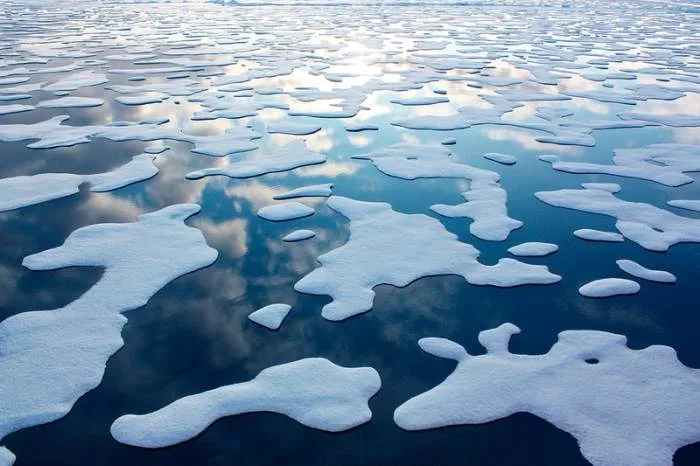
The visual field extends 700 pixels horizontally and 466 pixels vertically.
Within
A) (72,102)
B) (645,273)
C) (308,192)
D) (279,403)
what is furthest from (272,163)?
(72,102)

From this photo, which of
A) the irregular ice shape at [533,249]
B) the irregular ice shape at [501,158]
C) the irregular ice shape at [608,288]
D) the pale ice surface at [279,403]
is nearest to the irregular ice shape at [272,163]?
the irregular ice shape at [501,158]

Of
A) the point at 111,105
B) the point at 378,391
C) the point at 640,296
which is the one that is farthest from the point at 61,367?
the point at 111,105

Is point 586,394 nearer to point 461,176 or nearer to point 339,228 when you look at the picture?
point 339,228

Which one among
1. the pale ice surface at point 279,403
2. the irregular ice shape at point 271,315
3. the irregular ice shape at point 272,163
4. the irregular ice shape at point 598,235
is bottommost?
the pale ice surface at point 279,403

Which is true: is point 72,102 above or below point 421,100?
above

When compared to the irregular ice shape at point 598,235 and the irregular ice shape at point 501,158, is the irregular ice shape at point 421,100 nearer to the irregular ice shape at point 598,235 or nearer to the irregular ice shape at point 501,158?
the irregular ice shape at point 501,158

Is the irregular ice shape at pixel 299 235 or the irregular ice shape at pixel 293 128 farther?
the irregular ice shape at pixel 293 128
